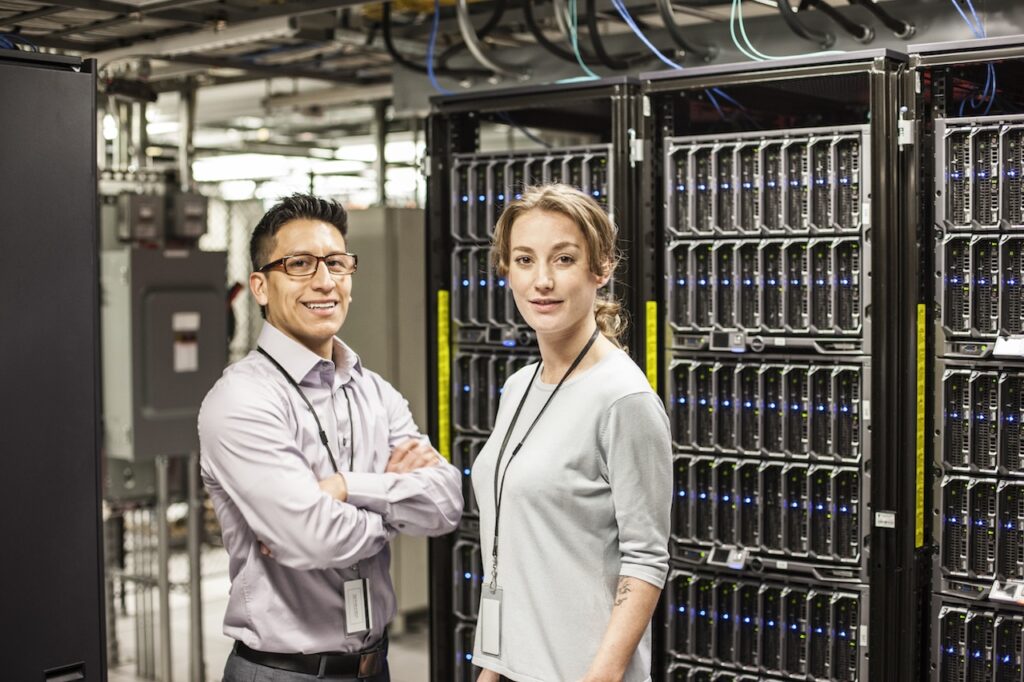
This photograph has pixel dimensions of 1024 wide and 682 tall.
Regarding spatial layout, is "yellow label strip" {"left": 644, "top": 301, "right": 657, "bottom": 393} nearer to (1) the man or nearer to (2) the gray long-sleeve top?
(1) the man

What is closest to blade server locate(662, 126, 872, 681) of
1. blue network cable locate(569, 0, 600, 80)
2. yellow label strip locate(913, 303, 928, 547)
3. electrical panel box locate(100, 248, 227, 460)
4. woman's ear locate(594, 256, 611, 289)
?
yellow label strip locate(913, 303, 928, 547)

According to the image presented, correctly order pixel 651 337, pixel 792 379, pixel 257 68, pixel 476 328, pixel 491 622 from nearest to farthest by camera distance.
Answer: pixel 491 622 → pixel 792 379 → pixel 651 337 → pixel 476 328 → pixel 257 68

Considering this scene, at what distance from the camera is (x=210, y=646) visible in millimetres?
7254

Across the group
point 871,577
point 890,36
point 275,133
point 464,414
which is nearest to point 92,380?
point 464,414

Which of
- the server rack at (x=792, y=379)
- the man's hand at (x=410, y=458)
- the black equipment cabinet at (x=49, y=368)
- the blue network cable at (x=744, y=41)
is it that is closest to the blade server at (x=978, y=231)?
the server rack at (x=792, y=379)

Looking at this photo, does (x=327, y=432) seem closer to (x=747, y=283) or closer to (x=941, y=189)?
(x=747, y=283)

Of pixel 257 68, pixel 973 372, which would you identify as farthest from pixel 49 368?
pixel 257 68

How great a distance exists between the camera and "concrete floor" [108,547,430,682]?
6.63 meters

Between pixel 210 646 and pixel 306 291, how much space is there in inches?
195

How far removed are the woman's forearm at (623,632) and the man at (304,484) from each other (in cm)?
72

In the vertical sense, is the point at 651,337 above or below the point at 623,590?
above

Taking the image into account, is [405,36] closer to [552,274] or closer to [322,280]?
[322,280]

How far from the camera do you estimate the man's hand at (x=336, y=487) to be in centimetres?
288

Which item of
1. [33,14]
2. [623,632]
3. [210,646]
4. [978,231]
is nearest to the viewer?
[623,632]
